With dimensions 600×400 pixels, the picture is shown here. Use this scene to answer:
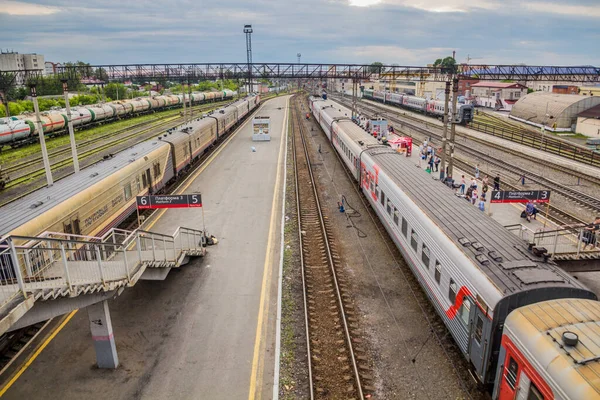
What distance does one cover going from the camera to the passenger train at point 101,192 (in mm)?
14237

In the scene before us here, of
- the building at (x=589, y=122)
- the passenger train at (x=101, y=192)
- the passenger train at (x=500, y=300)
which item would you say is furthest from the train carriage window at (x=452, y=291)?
the building at (x=589, y=122)

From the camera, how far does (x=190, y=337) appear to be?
1316 cm

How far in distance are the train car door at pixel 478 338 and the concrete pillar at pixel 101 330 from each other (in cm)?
918

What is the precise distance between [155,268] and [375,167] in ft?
38.0

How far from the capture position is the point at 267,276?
55.2ft

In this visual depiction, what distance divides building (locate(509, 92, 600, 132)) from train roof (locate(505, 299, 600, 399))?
53.4 meters

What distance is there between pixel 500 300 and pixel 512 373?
1.40 m

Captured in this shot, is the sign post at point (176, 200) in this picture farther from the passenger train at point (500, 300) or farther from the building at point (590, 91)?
the building at point (590, 91)

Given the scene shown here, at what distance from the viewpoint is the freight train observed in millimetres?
40516

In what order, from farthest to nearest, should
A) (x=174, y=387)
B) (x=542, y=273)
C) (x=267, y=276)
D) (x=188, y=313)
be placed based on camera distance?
(x=267, y=276)
(x=188, y=313)
(x=174, y=387)
(x=542, y=273)

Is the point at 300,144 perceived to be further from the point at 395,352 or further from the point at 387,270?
the point at 395,352

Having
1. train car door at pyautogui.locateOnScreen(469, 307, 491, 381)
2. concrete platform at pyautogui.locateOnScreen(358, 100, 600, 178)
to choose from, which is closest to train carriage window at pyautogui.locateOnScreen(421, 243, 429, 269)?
train car door at pyautogui.locateOnScreen(469, 307, 491, 381)

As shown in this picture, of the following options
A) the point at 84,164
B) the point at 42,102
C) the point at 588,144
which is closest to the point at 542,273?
the point at 84,164

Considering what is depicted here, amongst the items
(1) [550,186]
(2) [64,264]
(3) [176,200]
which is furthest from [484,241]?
(1) [550,186]
